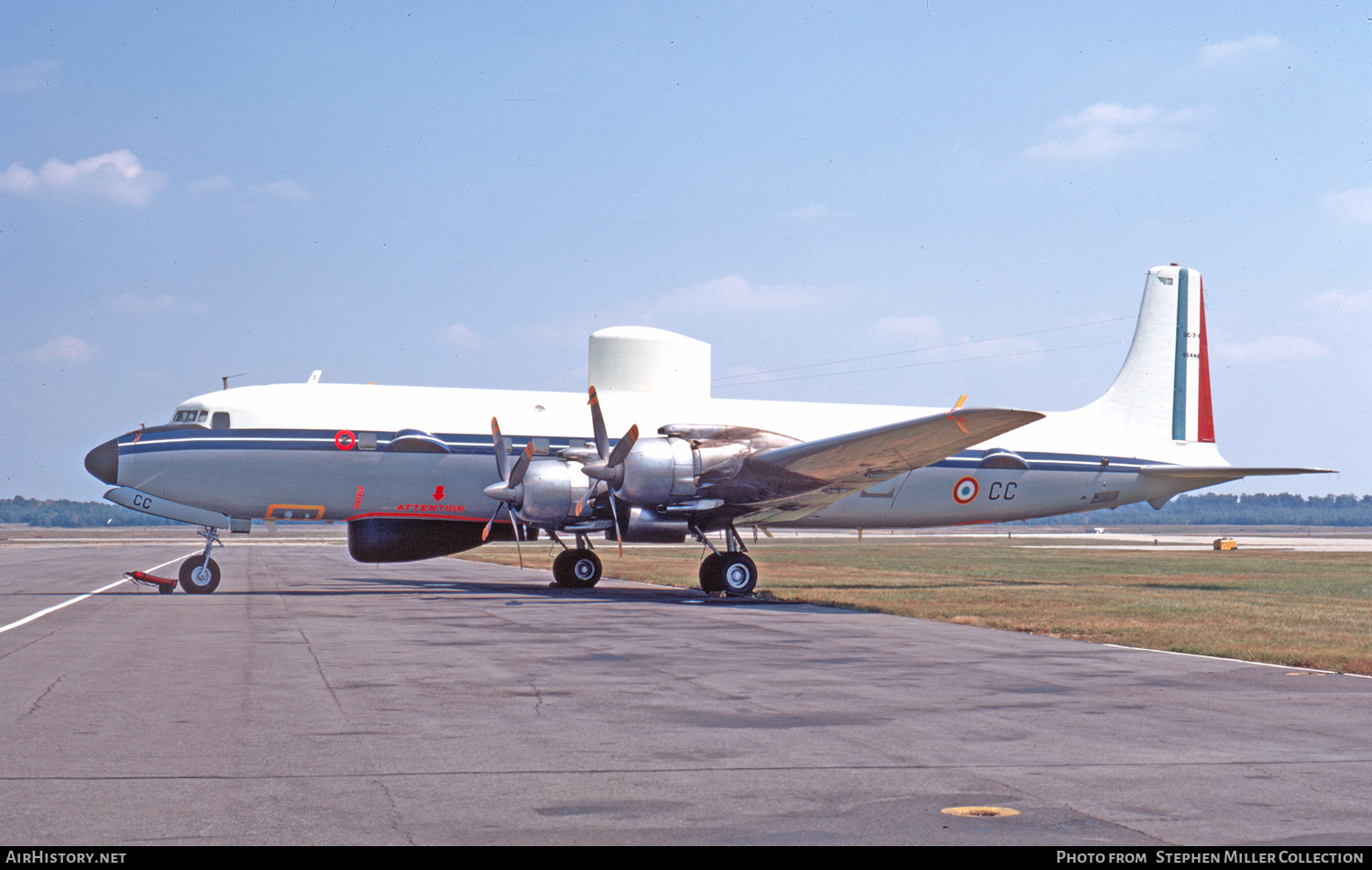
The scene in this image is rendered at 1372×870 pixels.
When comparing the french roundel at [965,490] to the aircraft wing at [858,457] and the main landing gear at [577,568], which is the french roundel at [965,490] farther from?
the main landing gear at [577,568]

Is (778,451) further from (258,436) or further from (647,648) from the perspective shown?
(258,436)

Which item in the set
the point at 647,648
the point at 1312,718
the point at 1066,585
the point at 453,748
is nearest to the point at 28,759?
the point at 453,748

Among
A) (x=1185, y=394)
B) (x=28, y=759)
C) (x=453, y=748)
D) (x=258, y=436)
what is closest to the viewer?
(x=28, y=759)

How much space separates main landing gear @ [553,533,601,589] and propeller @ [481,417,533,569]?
257 centimetres

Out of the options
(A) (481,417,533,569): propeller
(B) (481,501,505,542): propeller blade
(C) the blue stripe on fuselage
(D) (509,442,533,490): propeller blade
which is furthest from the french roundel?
(B) (481,501,505,542): propeller blade

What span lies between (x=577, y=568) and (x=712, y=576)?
16.4 ft

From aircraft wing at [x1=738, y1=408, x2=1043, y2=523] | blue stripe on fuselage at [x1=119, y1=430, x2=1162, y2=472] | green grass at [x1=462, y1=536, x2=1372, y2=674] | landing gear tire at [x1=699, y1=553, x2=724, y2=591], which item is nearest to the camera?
green grass at [x1=462, y1=536, x2=1372, y2=674]

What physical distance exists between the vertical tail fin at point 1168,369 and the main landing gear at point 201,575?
77.5ft

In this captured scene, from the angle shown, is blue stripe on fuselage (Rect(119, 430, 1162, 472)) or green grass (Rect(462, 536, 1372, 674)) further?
blue stripe on fuselage (Rect(119, 430, 1162, 472))

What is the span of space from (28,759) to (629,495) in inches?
665

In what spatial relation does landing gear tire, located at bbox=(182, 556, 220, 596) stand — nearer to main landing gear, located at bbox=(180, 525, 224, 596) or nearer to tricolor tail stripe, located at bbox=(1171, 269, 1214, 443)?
main landing gear, located at bbox=(180, 525, 224, 596)

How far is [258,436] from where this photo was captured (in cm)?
2619

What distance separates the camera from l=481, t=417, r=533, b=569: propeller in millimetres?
25531

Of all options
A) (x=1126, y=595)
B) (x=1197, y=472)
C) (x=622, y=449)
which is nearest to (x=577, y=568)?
(x=622, y=449)
